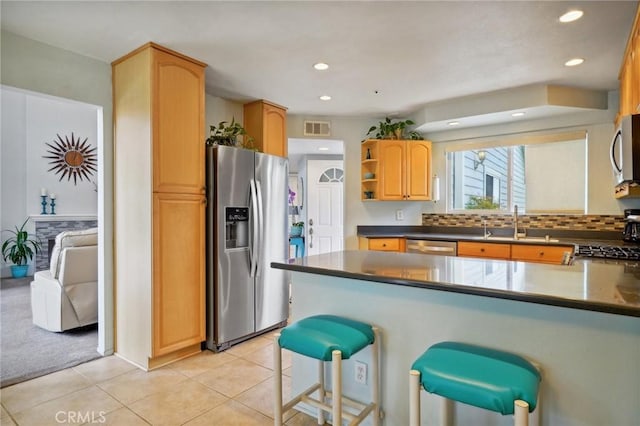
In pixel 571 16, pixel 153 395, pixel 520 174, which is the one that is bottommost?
pixel 153 395

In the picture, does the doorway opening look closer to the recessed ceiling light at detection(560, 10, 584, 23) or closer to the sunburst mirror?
the recessed ceiling light at detection(560, 10, 584, 23)

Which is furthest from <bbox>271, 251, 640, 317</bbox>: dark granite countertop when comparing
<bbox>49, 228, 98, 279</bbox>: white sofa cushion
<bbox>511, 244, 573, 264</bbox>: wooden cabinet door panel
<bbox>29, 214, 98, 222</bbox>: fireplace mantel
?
<bbox>29, 214, 98, 222</bbox>: fireplace mantel

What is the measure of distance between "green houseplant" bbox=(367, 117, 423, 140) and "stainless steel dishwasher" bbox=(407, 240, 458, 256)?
1419mm

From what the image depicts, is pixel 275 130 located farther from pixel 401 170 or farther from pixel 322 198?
pixel 322 198

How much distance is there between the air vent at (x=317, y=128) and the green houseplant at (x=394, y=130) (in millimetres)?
567

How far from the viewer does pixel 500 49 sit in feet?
8.80

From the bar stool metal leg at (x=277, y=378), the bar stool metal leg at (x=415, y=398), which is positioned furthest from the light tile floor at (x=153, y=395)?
the bar stool metal leg at (x=415, y=398)

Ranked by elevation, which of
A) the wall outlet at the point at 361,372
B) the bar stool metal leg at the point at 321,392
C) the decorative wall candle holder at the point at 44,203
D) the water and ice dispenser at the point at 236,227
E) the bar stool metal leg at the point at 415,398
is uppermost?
the decorative wall candle holder at the point at 44,203

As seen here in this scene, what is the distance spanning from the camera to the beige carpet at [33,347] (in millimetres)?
2627

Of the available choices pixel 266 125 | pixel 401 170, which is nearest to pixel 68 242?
pixel 266 125

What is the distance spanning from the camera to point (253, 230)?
327cm

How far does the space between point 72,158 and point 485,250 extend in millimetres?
7214

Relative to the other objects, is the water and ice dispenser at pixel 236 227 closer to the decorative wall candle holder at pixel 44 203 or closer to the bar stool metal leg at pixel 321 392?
the bar stool metal leg at pixel 321 392

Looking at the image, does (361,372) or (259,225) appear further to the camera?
(259,225)
